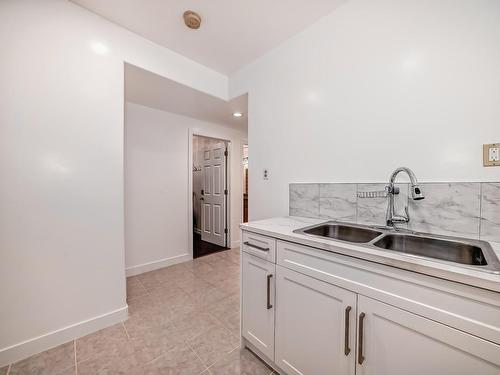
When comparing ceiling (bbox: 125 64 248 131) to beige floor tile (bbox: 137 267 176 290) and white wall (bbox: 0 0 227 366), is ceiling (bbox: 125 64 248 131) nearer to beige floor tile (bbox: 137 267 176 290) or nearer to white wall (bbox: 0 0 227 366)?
white wall (bbox: 0 0 227 366)

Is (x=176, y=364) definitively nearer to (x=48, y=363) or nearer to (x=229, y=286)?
(x=48, y=363)

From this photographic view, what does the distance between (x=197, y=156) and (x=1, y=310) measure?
3.66 metres

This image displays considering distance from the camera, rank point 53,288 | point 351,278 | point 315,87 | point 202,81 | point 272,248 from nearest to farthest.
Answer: point 351,278, point 272,248, point 53,288, point 315,87, point 202,81

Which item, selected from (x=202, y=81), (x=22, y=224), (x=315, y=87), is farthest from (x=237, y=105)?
(x=22, y=224)

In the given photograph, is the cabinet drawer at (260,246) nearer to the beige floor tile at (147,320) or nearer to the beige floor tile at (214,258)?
the beige floor tile at (147,320)

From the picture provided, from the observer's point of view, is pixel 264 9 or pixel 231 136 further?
pixel 231 136

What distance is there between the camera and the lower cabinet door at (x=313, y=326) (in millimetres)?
938

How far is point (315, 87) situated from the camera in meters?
1.77

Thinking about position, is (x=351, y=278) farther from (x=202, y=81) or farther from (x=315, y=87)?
(x=202, y=81)

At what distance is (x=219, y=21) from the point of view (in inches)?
68.4

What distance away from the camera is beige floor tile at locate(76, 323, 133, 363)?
56.3 inches

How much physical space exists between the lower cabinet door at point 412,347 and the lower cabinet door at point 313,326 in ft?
0.19

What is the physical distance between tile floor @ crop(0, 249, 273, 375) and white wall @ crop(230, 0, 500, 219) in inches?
44.2

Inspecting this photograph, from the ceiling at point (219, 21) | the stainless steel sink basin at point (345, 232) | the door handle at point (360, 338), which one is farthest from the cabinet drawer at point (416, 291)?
the ceiling at point (219, 21)
